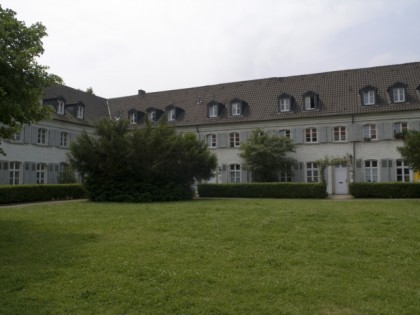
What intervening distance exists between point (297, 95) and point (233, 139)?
21.5ft

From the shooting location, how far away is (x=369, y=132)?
1287 inches

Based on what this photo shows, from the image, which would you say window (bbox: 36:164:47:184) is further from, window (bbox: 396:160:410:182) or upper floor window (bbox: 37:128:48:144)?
window (bbox: 396:160:410:182)

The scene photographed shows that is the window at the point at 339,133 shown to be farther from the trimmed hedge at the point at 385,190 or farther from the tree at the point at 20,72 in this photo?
the tree at the point at 20,72

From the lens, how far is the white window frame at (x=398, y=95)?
32.1 meters

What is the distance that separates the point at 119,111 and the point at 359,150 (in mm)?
24201

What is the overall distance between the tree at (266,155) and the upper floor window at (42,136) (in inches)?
609

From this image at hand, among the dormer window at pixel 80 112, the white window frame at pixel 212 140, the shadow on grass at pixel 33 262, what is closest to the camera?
the shadow on grass at pixel 33 262

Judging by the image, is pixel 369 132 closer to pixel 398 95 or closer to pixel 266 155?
pixel 398 95

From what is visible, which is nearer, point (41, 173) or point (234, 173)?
point (41, 173)

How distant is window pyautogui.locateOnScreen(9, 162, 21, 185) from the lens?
1208 inches

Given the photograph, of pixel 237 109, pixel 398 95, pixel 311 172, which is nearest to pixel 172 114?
pixel 237 109

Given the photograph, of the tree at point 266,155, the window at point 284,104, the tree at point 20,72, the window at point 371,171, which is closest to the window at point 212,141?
the tree at point 266,155

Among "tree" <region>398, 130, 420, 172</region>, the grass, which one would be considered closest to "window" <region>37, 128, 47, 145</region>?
the grass

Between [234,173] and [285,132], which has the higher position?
[285,132]
